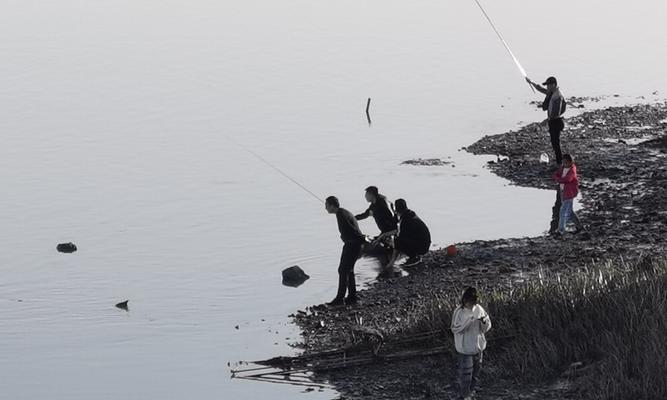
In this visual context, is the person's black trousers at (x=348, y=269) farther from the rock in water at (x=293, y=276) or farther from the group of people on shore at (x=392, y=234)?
the rock in water at (x=293, y=276)

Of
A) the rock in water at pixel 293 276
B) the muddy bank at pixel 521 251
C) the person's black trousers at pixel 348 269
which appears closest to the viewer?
the muddy bank at pixel 521 251

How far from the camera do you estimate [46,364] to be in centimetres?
2158

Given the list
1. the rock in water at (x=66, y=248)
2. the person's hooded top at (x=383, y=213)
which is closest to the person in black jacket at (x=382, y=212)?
the person's hooded top at (x=383, y=213)

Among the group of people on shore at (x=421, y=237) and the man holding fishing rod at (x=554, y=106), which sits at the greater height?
the man holding fishing rod at (x=554, y=106)

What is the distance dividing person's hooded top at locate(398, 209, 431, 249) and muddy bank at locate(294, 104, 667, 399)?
1.65ft

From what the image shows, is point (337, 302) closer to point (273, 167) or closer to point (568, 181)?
point (568, 181)

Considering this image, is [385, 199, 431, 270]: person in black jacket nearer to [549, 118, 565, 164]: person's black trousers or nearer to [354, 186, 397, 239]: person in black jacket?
[354, 186, 397, 239]: person in black jacket

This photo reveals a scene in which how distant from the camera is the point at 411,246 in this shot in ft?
80.3

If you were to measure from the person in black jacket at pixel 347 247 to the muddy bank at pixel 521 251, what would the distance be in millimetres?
257

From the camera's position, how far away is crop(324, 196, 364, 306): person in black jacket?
69.2 feet

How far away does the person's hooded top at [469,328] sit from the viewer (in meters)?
16.1

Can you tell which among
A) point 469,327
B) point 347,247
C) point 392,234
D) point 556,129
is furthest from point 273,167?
point 469,327

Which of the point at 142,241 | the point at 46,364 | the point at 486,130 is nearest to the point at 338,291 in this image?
the point at 46,364

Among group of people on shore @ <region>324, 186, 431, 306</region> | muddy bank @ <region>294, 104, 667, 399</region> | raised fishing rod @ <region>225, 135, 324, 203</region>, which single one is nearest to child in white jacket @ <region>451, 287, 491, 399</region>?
muddy bank @ <region>294, 104, 667, 399</region>
